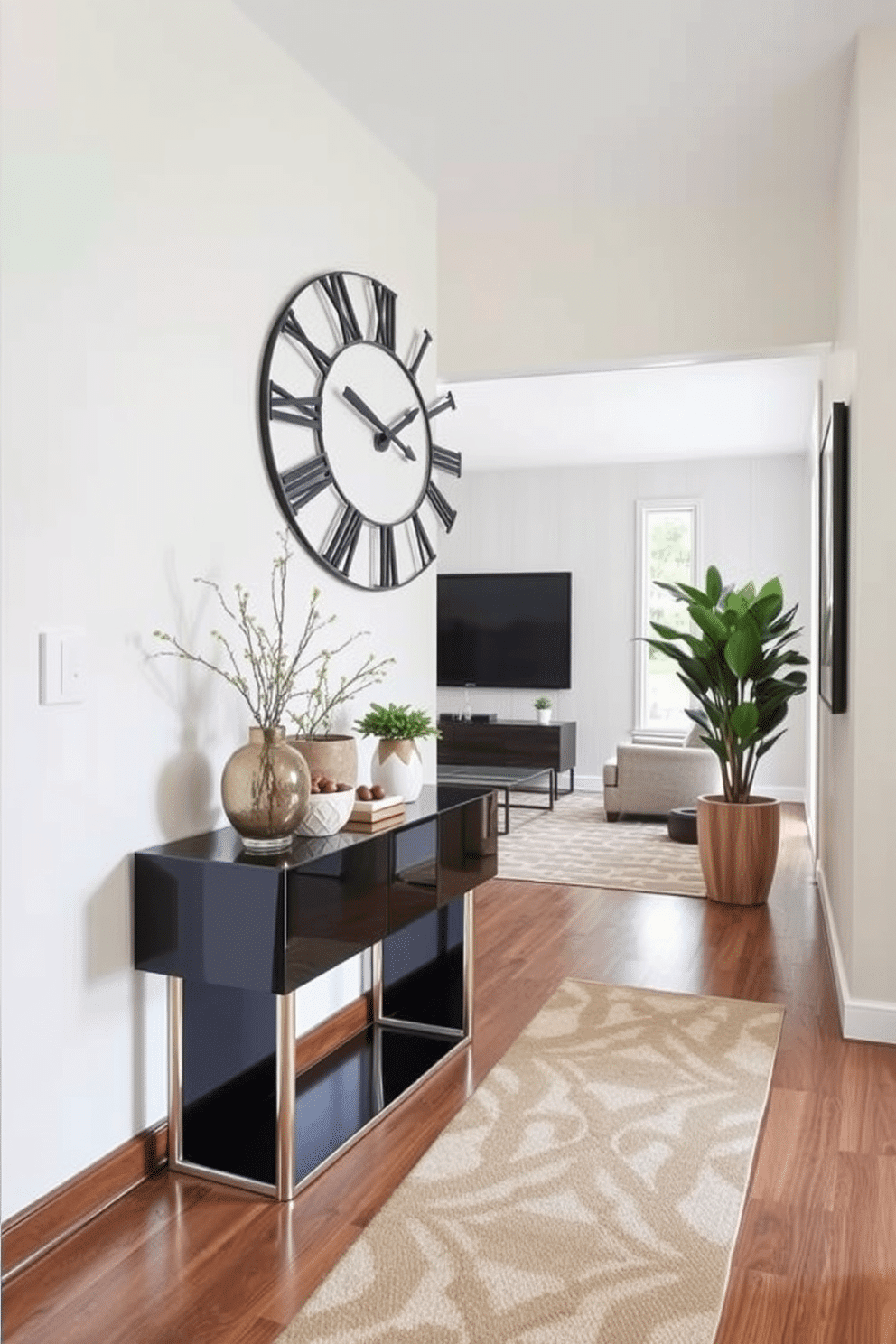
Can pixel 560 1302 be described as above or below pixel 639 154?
below

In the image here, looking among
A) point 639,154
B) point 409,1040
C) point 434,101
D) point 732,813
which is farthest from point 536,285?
point 409,1040

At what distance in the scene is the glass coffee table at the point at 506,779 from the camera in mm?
6754

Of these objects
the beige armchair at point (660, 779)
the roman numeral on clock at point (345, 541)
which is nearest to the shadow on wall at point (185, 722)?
the roman numeral on clock at point (345, 541)

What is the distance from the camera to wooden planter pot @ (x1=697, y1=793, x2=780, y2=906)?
190 inches

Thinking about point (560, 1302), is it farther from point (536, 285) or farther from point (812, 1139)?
point (536, 285)

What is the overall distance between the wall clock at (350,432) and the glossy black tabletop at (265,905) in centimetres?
90

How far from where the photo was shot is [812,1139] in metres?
2.49

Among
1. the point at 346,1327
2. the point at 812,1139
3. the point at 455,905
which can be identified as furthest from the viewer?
the point at 455,905

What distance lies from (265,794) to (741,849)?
10.2 feet

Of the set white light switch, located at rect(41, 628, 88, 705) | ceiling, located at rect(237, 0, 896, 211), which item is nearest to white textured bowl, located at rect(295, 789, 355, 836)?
white light switch, located at rect(41, 628, 88, 705)

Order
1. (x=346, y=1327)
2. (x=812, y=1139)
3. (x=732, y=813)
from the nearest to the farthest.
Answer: (x=346, y=1327) < (x=812, y=1139) < (x=732, y=813)

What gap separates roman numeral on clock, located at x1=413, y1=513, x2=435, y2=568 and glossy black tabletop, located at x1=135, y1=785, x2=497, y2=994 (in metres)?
1.24

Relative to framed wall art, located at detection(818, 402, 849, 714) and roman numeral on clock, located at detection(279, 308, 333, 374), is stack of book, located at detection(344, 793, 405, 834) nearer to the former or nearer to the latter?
roman numeral on clock, located at detection(279, 308, 333, 374)

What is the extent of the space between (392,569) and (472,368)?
1467 millimetres
